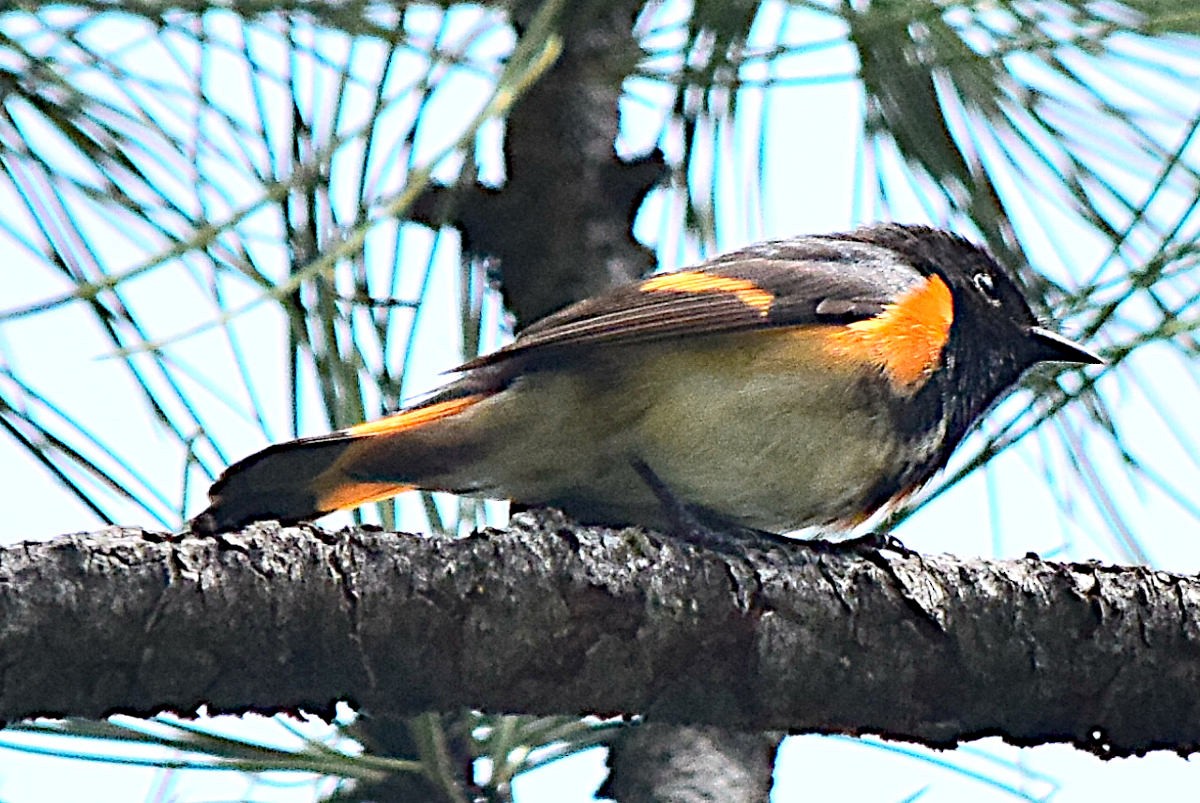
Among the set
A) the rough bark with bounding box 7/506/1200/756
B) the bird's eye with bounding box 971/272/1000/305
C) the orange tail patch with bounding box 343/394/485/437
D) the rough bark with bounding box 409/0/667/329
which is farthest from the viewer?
the bird's eye with bounding box 971/272/1000/305

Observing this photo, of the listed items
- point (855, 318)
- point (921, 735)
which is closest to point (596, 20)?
point (855, 318)

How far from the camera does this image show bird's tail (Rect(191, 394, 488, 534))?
1881mm

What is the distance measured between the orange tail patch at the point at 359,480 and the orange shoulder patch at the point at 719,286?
0.41m

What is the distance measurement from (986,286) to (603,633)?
4.94 feet

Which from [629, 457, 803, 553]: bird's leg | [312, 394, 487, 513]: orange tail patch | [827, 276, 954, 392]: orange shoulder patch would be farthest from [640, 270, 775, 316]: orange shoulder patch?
[312, 394, 487, 513]: orange tail patch

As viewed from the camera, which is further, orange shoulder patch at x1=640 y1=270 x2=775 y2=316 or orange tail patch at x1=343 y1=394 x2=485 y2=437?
orange shoulder patch at x1=640 y1=270 x2=775 y2=316

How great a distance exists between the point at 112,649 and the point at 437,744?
23.4 inches

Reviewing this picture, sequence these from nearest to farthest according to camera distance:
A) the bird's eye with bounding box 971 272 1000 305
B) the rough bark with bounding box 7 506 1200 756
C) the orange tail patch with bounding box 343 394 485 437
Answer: the rough bark with bounding box 7 506 1200 756 → the orange tail patch with bounding box 343 394 485 437 → the bird's eye with bounding box 971 272 1000 305

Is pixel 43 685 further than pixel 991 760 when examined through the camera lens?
No

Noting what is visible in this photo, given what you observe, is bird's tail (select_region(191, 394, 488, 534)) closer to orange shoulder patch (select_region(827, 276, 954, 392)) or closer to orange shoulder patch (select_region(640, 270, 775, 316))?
orange shoulder patch (select_region(640, 270, 775, 316))

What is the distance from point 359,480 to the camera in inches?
81.8

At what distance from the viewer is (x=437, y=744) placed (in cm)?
171

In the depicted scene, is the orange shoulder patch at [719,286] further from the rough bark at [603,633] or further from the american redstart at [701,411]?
the rough bark at [603,633]

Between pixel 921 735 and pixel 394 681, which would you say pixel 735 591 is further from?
pixel 394 681
